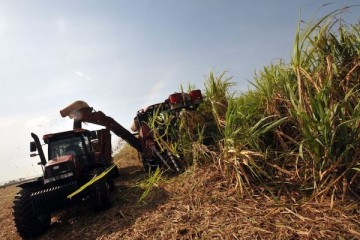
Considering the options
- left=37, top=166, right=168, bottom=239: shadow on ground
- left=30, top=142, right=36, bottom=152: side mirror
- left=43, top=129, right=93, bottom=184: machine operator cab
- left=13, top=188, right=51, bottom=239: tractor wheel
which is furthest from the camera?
left=43, top=129, right=93, bottom=184: machine operator cab

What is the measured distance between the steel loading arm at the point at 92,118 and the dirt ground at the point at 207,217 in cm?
311

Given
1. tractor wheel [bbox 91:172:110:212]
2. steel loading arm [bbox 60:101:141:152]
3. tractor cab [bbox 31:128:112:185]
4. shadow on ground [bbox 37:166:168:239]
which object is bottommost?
shadow on ground [bbox 37:166:168:239]

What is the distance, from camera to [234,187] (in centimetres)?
375

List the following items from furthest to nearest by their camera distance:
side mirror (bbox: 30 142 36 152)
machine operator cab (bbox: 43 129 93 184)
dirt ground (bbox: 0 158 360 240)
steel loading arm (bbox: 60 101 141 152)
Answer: steel loading arm (bbox: 60 101 141 152), machine operator cab (bbox: 43 129 93 184), side mirror (bbox: 30 142 36 152), dirt ground (bbox: 0 158 360 240)

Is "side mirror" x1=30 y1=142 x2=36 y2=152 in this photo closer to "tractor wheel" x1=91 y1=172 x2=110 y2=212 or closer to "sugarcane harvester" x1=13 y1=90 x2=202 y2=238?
"sugarcane harvester" x1=13 y1=90 x2=202 y2=238

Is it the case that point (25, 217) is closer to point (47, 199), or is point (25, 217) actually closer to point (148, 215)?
point (47, 199)

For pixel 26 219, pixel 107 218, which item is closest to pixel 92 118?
pixel 26 219

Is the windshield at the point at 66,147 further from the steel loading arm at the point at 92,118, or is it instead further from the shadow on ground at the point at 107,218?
the shadow on ground at the point at 107,218

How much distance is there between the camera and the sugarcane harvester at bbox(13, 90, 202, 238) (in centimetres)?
512

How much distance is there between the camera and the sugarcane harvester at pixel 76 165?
5.12 metres

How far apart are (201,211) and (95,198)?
2468 mm

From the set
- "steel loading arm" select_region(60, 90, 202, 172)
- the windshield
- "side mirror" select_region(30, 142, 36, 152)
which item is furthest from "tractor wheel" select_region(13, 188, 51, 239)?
"steel loading arm" select_region(60, 90, 202, 172)

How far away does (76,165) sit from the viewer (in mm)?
6227

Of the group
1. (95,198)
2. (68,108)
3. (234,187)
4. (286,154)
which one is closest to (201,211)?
(234,187)
